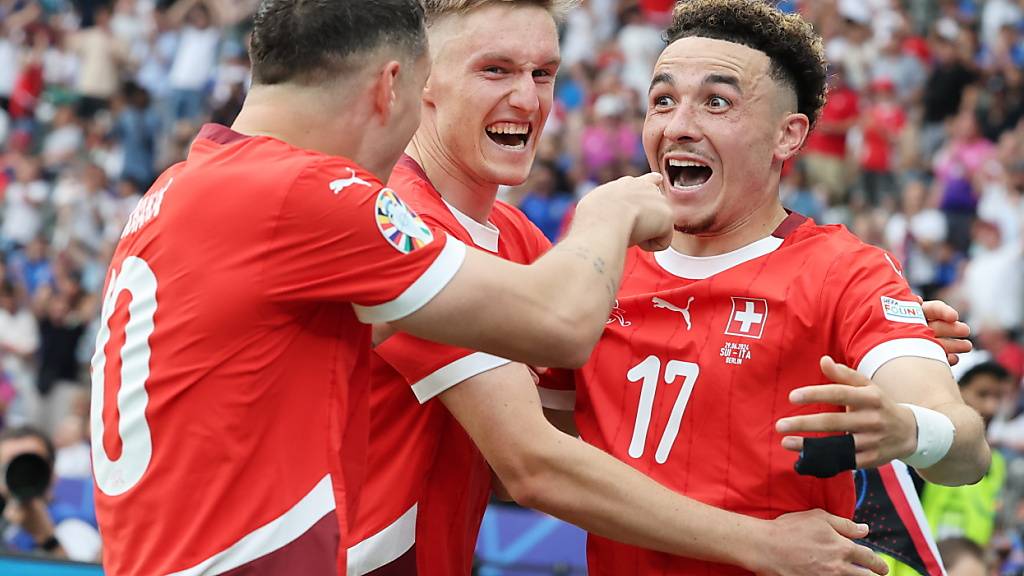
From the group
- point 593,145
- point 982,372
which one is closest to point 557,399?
point 982,372

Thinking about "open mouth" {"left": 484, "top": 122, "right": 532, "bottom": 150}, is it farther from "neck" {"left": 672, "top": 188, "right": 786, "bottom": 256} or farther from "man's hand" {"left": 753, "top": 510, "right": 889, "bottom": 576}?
"man's hand" {"left": 753, "top": 510, "right": 889, "bottom": 576}

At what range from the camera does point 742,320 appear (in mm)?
4098

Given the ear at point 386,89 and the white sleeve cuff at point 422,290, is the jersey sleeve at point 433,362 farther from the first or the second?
the ear at point 386,89

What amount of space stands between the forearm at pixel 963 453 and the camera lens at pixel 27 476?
489 centimetres

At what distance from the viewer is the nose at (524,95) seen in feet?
13.9

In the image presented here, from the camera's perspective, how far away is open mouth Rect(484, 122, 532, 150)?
14.0 feet

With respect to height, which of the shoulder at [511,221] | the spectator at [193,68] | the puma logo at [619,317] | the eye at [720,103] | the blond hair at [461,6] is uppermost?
the blond hair at [461,6]

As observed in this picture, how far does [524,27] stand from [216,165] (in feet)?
4.21

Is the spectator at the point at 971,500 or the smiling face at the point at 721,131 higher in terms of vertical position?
the smiling face at the point at 721,131

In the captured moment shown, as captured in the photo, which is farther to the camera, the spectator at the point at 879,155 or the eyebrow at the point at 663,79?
the spectator at the point at 879,155

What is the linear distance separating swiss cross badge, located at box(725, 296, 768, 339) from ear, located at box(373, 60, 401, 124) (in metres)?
1.21

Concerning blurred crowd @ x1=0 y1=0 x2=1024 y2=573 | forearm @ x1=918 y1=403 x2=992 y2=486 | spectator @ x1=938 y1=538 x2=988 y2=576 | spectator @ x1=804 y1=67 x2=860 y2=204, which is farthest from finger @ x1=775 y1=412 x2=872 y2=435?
spectator @ x1=804 y1=67 x2=860 y2=204

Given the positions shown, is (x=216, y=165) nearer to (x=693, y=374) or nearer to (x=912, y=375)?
(x=693, y=374)

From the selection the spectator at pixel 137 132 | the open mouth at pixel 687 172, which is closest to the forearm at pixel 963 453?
the open mouth at pixel 687 172
